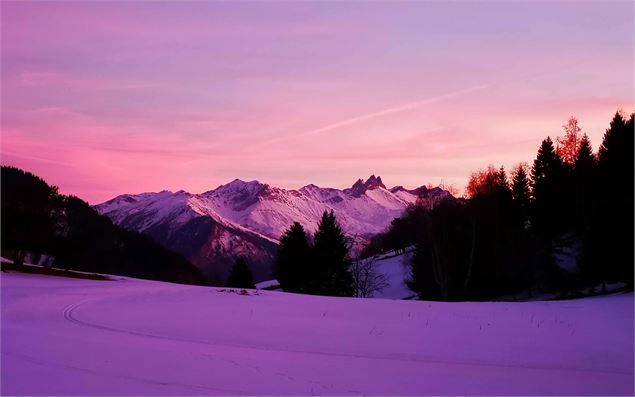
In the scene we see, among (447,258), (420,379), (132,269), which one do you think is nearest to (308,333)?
(420,379)

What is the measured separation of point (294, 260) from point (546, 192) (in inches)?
895

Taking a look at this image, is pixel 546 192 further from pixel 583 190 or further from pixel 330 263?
pixel 330 263

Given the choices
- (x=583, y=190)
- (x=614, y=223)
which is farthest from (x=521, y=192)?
(x=614, y=223)

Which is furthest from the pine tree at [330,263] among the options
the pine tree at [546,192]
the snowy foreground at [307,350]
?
the snowy foreground at [307,350]

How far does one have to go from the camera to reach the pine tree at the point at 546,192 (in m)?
42.8

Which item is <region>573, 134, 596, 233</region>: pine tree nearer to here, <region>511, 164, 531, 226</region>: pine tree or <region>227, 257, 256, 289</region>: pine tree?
<region>511, 164, 531, 226</region>: pine tree

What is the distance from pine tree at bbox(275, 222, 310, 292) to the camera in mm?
48688

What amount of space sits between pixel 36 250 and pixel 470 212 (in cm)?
3163

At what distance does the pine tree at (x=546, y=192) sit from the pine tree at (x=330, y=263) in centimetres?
1650

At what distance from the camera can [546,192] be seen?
145ft

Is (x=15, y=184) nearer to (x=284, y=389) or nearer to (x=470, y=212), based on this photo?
(x=470, y=212)

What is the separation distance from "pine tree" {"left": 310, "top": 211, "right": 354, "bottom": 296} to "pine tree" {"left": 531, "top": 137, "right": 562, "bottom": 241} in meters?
16.5

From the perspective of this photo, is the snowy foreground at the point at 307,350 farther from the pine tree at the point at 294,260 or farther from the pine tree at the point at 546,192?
the pine tree at the point at 294,260

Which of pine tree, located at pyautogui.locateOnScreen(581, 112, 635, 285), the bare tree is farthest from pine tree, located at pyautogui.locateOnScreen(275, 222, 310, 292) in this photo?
pine tree, located at pyautogui.locateOnScreen(581, 112, 635, 285)
